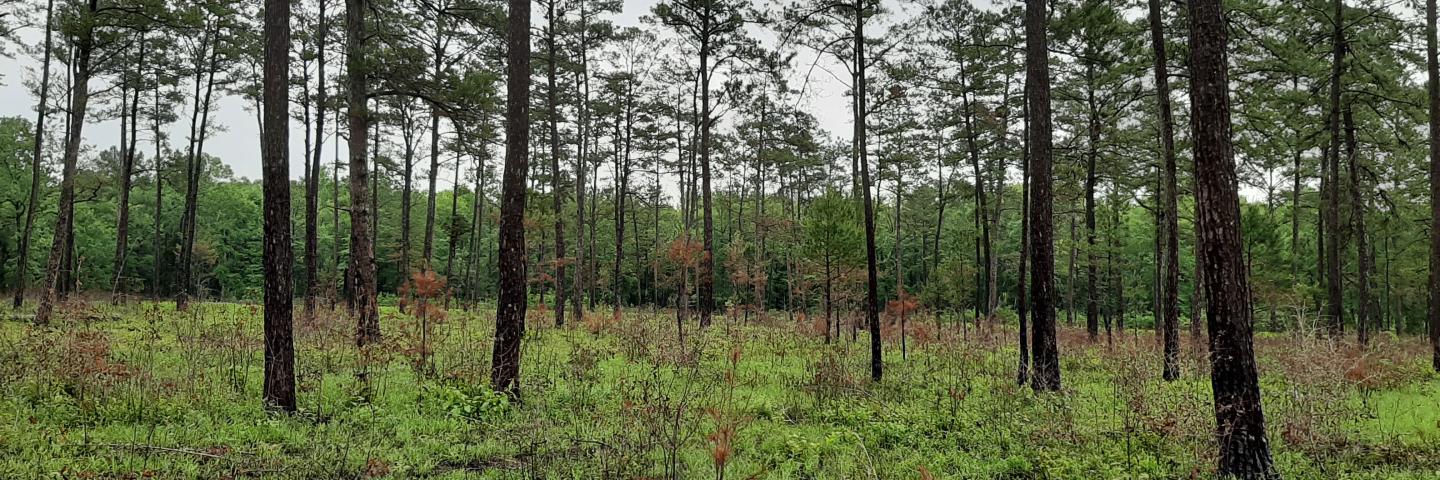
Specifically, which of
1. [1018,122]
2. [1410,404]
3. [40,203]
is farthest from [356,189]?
[40,203]

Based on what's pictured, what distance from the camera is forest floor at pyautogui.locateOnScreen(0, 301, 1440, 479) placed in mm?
5320

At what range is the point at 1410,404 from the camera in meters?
9.09

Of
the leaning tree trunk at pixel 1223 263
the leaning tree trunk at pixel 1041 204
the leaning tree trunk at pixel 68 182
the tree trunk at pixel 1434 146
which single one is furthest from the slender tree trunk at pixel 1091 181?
the leaning tree trunk at pixel 68 182

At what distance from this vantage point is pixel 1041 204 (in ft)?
31.4

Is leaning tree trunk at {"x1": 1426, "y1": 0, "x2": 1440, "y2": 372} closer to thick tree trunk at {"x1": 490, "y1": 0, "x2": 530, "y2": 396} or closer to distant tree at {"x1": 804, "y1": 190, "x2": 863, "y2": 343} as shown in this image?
distant tree at {"x1": 804, "y1": 190, "x2": 863, "y2": 343}

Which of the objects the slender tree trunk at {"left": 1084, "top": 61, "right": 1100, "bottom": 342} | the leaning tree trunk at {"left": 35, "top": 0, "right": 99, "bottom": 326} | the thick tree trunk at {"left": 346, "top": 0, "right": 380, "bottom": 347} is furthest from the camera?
the slender tree trunk at {"left": 1084, "top": 61, "right": 1100, "bottom": 342}

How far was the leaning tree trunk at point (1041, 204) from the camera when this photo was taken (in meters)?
9.59

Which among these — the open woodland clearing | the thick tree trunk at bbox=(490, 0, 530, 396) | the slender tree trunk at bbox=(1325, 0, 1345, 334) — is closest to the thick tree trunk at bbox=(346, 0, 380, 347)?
the open woodland clearing

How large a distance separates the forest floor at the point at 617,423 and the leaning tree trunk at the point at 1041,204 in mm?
642

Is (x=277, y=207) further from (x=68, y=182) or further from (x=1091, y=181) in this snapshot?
(x=1091, y=181)

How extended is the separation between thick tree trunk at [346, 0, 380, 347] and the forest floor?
893 mm

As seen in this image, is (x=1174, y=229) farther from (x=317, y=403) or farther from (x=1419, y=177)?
(x=1419, y=177)

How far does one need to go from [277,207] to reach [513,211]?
241 centimetres

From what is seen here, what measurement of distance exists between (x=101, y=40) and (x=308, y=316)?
6.67 meters
